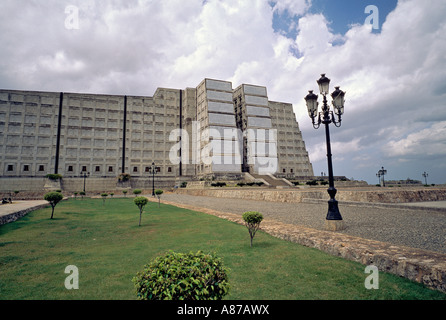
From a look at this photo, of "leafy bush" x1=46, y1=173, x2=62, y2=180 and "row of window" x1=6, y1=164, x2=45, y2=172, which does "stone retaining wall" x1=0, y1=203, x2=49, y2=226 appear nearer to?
"leafy bush" x1=46, y1=173, x2=62, y2=180

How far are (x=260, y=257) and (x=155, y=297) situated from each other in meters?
3.29

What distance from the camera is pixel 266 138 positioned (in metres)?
62.8

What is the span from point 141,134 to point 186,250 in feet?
193

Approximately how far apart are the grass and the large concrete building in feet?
143

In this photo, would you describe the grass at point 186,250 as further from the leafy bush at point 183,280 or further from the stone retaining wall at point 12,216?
the stone retaining wall at point 12,216

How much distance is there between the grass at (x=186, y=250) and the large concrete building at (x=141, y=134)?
143ft

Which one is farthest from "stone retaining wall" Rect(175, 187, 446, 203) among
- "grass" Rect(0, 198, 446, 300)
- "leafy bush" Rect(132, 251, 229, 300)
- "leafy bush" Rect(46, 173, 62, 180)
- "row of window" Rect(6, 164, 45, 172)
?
"row of window" Rect(6, 164, 45, 172)

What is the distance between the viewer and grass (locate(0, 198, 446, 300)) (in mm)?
3324

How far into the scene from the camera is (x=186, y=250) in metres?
5.48

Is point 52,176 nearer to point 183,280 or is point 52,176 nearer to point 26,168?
point 26,168

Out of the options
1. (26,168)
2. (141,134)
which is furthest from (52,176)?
(141,134)
